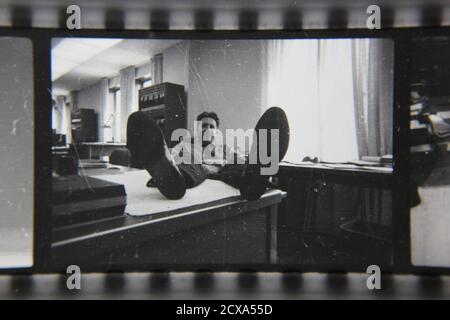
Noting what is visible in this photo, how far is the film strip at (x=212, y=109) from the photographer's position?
69 centimetres

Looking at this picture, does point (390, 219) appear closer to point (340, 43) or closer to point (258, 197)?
point (258, 197)

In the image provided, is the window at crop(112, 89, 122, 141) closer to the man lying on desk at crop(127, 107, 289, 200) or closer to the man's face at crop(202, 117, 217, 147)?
the man lying on desk at crop(127, 107, 289, 200)

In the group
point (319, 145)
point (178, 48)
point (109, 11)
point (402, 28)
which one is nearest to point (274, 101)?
point (319, 145)

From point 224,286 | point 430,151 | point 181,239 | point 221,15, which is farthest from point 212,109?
point 430,151

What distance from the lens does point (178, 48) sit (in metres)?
0.73

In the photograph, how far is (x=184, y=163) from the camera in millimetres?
757

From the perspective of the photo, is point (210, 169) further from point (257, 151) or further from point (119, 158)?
point (119, 158)

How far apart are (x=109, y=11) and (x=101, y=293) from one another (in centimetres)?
83

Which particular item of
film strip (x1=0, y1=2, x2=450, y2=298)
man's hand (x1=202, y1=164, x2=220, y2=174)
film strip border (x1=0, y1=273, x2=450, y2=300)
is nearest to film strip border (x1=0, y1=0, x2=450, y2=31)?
film strip (x1=0, y1=2, x2=450, y2=298)

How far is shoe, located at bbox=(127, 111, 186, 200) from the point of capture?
672mm
